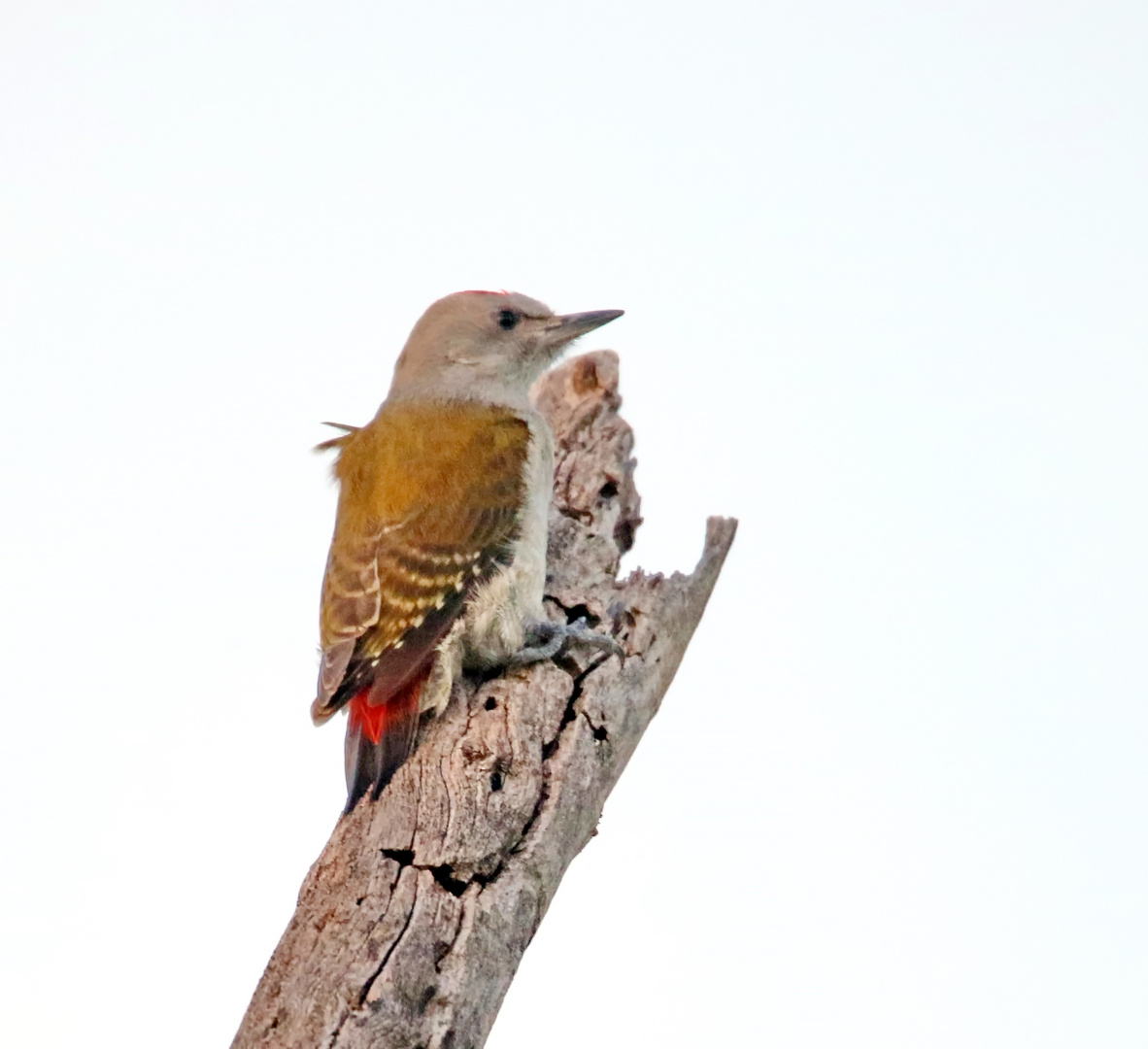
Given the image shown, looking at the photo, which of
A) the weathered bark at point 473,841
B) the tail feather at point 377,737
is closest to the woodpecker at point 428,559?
the tail feather at point 377,737

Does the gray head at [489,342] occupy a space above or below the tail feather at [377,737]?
above

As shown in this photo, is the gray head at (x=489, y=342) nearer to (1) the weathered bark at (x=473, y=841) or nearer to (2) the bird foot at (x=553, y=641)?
(1) the weathered bark at (x=473, y=841)

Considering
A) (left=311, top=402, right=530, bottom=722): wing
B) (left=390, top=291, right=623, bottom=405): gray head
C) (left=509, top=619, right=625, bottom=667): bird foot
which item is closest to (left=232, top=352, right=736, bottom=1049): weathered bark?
(left=509, top=619, right=625, bottom=667): bird foot

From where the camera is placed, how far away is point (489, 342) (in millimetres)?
6312

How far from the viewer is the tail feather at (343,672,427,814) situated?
4.61m

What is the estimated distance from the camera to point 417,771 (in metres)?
4.63

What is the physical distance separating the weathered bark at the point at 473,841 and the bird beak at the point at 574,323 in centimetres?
107

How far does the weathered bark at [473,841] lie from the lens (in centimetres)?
388

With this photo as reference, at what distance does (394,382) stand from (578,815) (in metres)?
2.61

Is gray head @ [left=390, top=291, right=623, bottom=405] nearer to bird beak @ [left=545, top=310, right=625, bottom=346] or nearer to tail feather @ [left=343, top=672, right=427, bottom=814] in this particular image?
bird beak @ [left=545, top=310, right=625, bottom=346]

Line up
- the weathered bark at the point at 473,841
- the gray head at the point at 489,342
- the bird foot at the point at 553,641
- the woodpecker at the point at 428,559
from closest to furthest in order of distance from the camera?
the weathered bark at the point at 473,841 < the woodpecker at the point at 428,559 < the bird foot at the point at 553,641 < the gray head at the point at 489,342

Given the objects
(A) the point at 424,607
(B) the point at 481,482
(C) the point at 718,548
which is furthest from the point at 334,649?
(C) the point at 718,548

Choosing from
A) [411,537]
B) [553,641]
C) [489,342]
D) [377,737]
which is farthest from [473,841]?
[489,342]

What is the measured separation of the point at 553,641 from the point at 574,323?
1.75 metres
